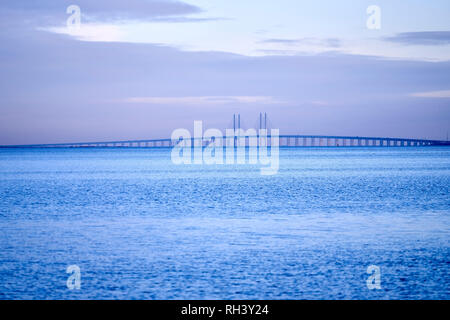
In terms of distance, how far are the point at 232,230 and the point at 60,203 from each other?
11.7 m

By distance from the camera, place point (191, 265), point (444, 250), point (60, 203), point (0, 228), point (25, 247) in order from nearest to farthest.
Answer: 1. point (191, 265)
2. point (444, 250)
3. point (25, 247)
4. point (0, 228)
5. point (60, 203)

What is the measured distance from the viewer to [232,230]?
17.2 metres

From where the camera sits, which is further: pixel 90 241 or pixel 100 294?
pixel 90 241

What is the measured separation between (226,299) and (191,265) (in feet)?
8.21

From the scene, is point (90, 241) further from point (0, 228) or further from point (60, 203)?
point (60, 203)

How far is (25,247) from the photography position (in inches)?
568

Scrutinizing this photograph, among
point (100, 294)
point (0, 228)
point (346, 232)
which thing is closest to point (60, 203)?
point (0, 228)
